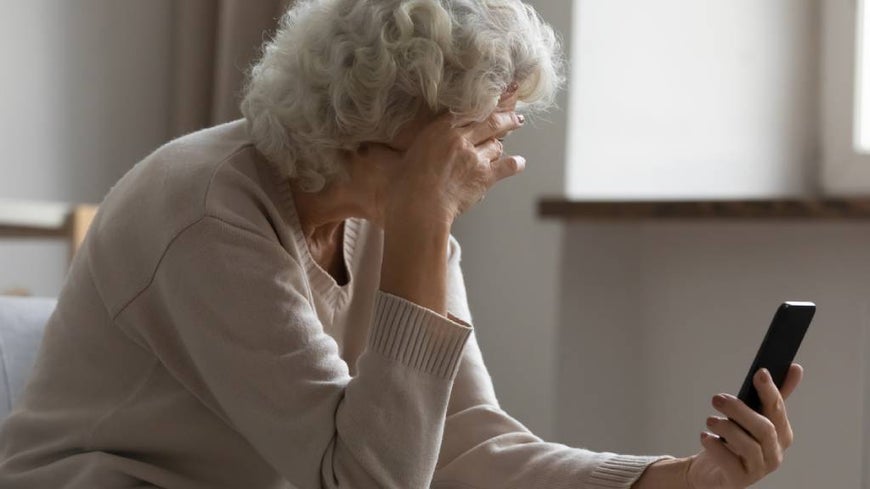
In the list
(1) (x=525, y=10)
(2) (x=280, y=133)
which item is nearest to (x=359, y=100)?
(2) (x=280, y=133)

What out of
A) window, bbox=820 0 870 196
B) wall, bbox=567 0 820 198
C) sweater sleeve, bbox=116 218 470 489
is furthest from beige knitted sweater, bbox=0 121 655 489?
window, bbox=820 0 870 196

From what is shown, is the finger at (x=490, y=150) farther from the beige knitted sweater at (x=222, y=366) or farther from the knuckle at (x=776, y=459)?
the knuckle at (x=776, y=459)

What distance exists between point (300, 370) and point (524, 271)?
44.0 inches

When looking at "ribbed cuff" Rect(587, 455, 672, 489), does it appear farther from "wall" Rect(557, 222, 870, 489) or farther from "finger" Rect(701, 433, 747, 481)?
"wall" Rect(557, 222, 870, 489)

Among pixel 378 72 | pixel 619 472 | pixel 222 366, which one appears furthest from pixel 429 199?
pixel 619 472

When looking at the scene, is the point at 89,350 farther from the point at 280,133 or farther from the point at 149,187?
the point at 280,133

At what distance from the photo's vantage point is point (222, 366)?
46.4 inches

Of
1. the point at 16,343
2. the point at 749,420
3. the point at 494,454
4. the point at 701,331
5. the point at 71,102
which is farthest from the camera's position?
the point at 71,102

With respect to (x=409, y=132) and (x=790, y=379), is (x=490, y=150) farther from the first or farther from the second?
(x=790, y=379)

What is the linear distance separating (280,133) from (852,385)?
1179 mm

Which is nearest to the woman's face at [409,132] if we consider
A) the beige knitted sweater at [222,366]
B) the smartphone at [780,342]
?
the beige knitted sweater at [222,366]

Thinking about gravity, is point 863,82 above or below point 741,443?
above

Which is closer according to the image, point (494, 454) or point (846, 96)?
point (494, 454)

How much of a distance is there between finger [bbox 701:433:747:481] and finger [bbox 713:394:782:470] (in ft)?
0.11
